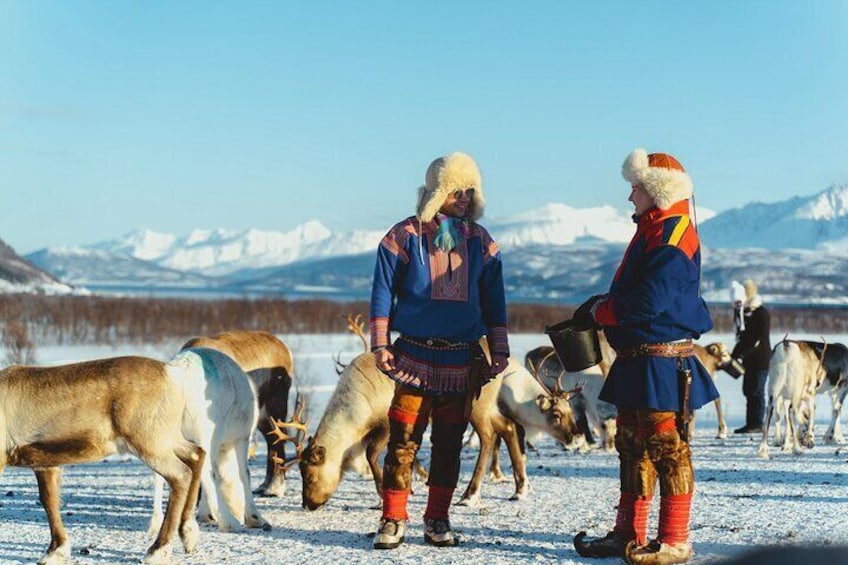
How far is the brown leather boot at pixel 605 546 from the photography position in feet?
19.4

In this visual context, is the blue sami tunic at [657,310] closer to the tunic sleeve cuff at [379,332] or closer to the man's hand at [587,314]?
the man's hand at [587,314]

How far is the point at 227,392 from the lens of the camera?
6.82 meters

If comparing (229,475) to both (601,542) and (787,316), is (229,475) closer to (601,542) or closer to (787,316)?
(601,542)

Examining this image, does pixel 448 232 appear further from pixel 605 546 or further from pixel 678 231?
pixel 605 546

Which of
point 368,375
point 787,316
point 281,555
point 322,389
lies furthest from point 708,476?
point 787,316

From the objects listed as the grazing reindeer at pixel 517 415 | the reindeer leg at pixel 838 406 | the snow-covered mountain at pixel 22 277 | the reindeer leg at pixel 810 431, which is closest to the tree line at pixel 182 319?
the snow-covered mountain at pixel 22 277

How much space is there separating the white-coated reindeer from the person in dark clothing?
998cm

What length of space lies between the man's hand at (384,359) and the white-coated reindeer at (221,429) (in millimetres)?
1126

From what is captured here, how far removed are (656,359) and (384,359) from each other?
1.66m

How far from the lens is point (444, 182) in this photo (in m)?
6.53

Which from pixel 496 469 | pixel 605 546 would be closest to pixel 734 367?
pixel 496 469

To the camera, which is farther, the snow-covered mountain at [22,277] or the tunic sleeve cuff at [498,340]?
the snow-covered mountain at [22,277]

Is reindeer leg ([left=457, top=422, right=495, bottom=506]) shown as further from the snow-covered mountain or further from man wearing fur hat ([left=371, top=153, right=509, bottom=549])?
the snow-covered mountain

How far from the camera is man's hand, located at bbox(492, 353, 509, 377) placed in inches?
259
